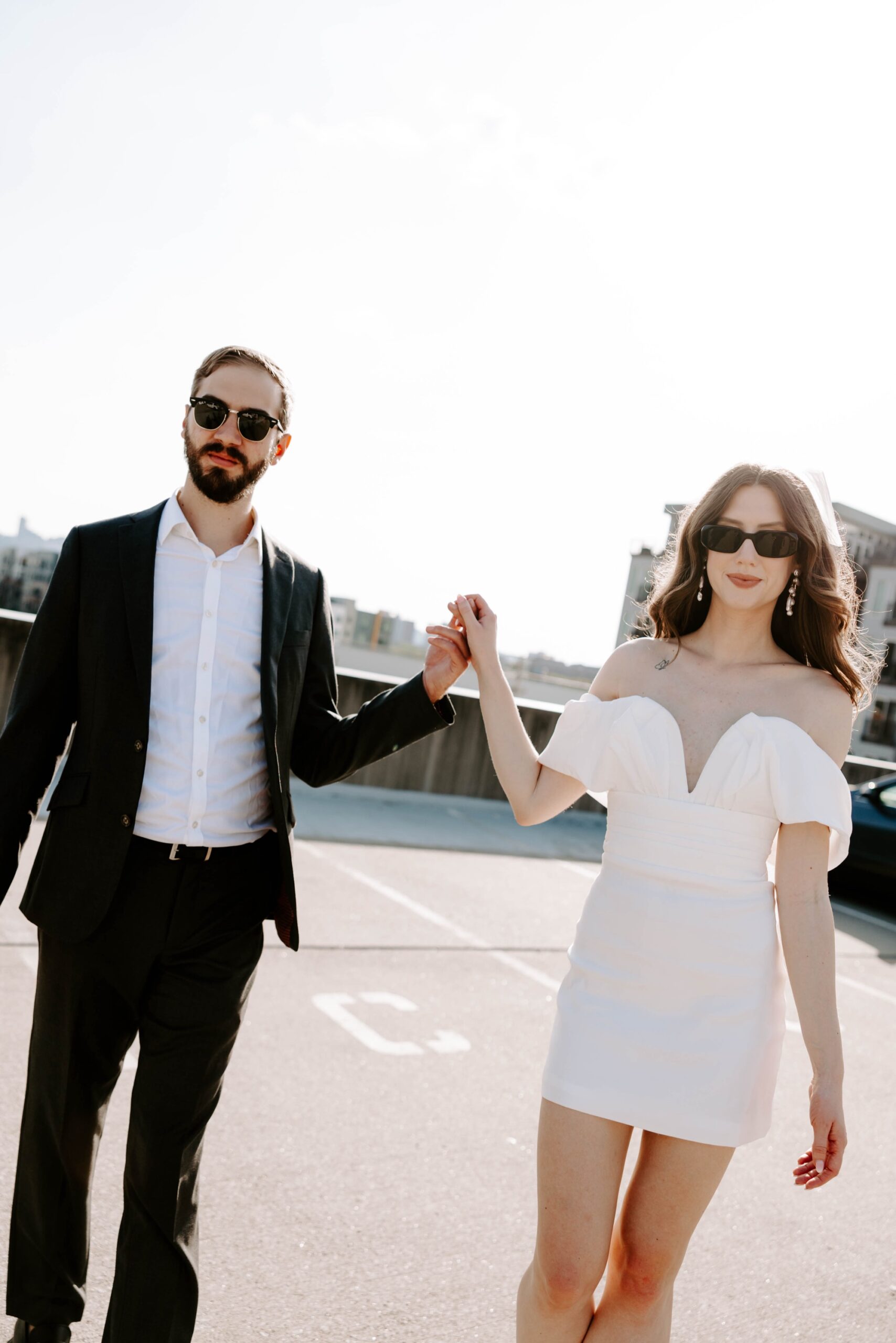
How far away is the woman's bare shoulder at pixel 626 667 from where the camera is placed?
268 cm

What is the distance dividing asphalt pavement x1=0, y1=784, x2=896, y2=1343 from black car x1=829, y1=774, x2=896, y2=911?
3967 millimetres

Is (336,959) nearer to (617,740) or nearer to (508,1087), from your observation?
(508,1087)

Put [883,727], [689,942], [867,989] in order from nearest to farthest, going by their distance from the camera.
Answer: [689,942] < [867,989] < [883,727]

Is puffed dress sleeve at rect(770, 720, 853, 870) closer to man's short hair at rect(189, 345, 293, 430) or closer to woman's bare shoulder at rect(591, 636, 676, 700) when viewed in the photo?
woman's bare shoulder at rect(591, 636, 676, 700)

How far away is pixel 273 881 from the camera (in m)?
2.70

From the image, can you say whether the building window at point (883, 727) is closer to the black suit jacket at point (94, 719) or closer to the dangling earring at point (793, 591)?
the dangling earring at point (793, 591)

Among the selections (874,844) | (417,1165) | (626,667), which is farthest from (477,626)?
(874,844)

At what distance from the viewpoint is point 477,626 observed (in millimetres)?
2936

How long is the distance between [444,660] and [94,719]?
878 mm

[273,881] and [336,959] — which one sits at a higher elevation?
[273,881]

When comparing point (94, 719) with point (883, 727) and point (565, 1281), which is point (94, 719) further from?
point (883, 727)

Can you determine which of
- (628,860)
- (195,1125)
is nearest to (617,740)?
(628,860)

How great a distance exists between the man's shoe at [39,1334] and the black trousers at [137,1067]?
0.08 ft

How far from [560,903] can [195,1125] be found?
6.32 meters
